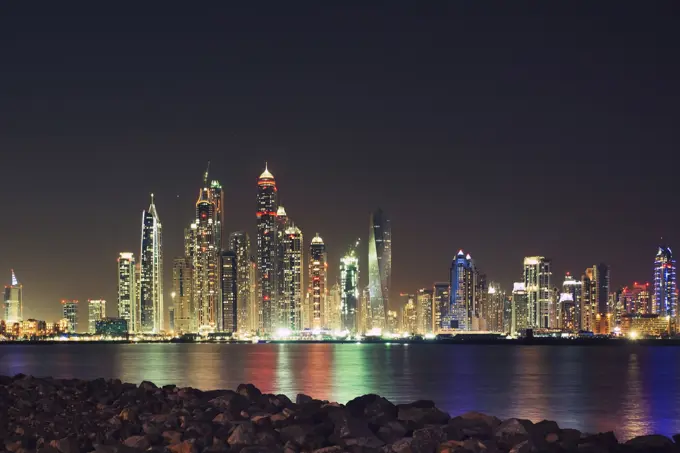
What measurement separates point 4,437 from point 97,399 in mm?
6020

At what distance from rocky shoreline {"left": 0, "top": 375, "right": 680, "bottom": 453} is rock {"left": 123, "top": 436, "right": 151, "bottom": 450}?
18 millimetres

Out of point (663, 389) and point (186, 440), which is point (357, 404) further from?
point (663, 389)

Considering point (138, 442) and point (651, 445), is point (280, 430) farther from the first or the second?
point (651, 445)

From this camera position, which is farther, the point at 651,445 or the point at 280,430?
the point at 280,430

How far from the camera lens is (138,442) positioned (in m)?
13.1

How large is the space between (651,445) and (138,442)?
23.7 feet

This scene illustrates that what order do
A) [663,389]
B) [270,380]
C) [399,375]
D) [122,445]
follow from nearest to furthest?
[122,445]
[663,389]
[270,380]
[399,375]

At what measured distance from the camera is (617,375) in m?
73.8

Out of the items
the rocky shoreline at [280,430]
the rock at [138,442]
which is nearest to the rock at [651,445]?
the rocky shoreline at [280,430]

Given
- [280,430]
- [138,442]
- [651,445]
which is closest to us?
[651,445]

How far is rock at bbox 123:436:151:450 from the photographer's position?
12969 millimetres

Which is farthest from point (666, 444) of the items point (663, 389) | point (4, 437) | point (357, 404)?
point (663, 389)

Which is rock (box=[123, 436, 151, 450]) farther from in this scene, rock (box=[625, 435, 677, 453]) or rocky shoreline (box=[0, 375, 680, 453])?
rock (box=[625, 435, 677, 453])

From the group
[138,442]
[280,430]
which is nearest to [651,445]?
[280,430]
